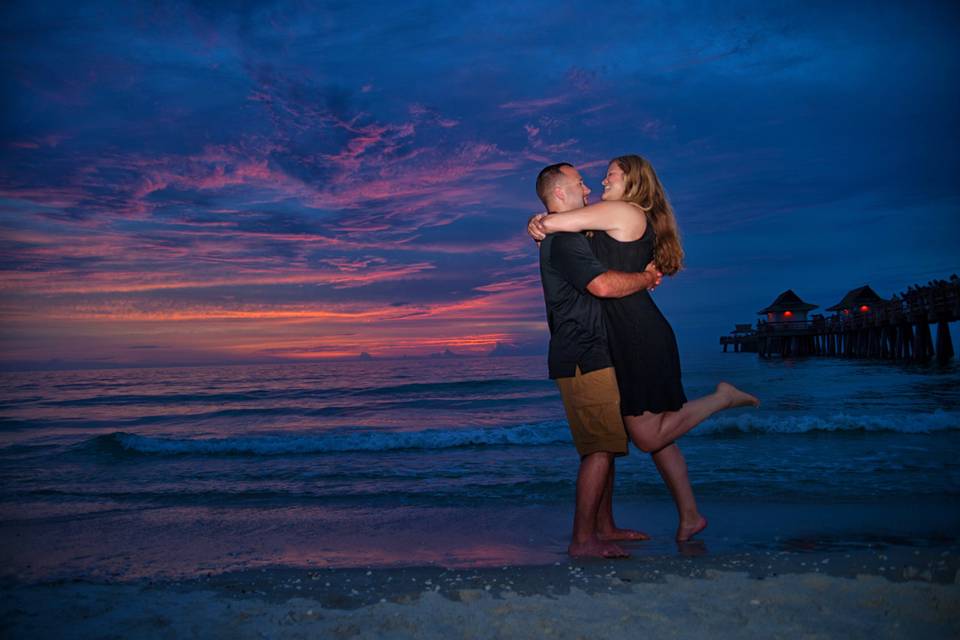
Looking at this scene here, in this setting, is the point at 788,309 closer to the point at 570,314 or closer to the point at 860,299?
the point at 860,299

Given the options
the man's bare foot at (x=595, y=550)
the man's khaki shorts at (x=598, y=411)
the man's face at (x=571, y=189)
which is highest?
the man's face at (x=571, y=189)

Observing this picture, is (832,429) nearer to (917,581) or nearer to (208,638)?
(917,581)

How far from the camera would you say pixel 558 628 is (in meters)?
2.69

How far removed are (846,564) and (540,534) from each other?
2.23m

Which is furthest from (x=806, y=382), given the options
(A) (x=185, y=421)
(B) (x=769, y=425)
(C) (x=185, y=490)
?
(C) (x=185, y=490)

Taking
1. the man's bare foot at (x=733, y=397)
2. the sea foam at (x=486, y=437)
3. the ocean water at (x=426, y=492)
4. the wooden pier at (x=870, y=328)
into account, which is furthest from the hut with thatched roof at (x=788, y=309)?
the man's bare foot at (x=733, y=397)

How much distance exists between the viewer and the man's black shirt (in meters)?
3.88

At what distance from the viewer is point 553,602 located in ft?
9.94

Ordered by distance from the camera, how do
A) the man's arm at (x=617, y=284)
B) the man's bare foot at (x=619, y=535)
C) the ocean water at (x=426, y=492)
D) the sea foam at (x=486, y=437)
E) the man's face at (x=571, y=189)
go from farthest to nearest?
the sea foam at (x=486, y=437)
the ocean water at (x=426, y=492)
the man's bare foot at (x=619, y=535)
the man's face at (x=571, y=189)
the man's arm at (x=617, y=284)

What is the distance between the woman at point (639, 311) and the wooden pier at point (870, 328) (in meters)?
27.0

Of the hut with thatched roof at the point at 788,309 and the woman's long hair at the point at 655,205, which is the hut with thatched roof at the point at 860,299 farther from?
the woman's long hair at the point at 655,205

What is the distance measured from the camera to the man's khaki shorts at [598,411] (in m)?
3.93

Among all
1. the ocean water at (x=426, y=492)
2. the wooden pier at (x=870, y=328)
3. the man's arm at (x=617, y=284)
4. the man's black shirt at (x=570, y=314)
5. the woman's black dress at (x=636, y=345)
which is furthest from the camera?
the wooden pier at (x=870, y=328)

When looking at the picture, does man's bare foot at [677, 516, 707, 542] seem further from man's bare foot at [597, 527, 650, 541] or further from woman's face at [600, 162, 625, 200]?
woman's face at [600, 162, 625, 200]
